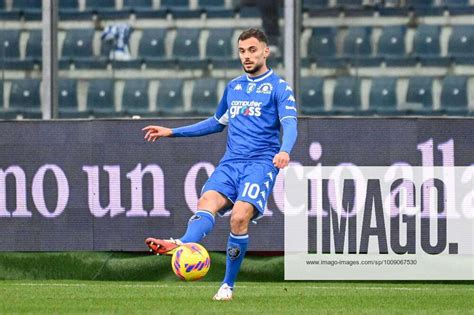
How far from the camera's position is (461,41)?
11016 mm

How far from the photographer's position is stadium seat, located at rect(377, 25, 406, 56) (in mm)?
11109

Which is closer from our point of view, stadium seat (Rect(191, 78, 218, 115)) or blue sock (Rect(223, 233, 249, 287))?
blue sock (Rect(223, 233, 249, 287))

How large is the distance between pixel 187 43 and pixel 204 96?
0.55 metres

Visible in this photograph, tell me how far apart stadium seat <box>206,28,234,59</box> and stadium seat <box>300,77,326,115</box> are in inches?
32.1

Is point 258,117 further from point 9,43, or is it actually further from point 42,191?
point 9,43

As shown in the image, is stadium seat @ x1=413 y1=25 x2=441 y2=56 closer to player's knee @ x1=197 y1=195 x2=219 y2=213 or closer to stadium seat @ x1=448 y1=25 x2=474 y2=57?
stadium seat @ x1=448 y1=25 x2=474 y2=57

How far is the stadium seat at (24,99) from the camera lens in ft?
37.3

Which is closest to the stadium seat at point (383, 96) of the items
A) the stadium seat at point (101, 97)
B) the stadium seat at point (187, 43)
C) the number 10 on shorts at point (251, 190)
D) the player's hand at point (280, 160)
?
the stadium seat at point (187, 43)

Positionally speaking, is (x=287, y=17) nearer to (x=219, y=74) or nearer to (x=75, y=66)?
(x=219, y=74)

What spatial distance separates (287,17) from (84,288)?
3263mm

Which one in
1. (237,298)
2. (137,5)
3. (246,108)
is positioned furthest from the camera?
(137,5)

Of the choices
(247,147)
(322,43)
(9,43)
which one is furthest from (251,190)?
(9,43)

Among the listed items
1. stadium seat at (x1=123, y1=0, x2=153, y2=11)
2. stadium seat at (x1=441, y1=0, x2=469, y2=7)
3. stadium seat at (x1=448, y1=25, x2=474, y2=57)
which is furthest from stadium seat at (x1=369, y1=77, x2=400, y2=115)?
stadium seat at (x1=123, y1=0, x2=153, y2=11)

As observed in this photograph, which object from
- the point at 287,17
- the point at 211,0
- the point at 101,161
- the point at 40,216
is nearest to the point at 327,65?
the point at 287,17
